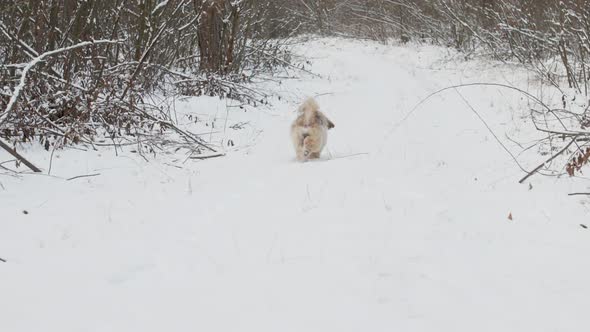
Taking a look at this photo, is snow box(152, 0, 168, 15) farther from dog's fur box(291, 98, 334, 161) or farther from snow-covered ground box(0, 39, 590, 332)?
dog's fur box(291, 98, 334, 161)

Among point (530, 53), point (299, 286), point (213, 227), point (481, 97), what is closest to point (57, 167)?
point (213, 227)

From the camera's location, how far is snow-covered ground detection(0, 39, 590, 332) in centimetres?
311

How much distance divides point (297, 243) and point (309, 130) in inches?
126

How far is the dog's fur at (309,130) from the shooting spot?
284 inches

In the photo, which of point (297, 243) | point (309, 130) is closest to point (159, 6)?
point (309, 130)

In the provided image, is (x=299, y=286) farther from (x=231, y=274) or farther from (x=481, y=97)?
(x=481, y=97)

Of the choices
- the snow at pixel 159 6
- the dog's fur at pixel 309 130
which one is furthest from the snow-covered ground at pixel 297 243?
the snow at pixel 159 6

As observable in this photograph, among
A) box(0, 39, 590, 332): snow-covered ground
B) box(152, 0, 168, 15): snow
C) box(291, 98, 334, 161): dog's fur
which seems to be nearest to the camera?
box(0, 39, 590, 332): snow-covered ground

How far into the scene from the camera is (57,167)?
21.4 ft

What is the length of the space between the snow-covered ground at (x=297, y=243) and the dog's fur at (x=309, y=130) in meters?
0.34

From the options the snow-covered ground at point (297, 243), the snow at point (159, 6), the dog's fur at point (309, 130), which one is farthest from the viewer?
the snow at point (159, 6)

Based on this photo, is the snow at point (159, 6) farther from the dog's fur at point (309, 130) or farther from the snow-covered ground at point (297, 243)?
the dog's fur at point (309, 130)

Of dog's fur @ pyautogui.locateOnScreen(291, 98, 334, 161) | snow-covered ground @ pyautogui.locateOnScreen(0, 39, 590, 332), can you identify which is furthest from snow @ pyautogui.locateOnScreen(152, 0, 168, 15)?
dog's fur @ pyautogui.locateOnScreen(291, 98, 334, 161)

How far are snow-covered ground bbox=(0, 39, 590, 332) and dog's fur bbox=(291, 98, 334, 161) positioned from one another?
1.12 ft
